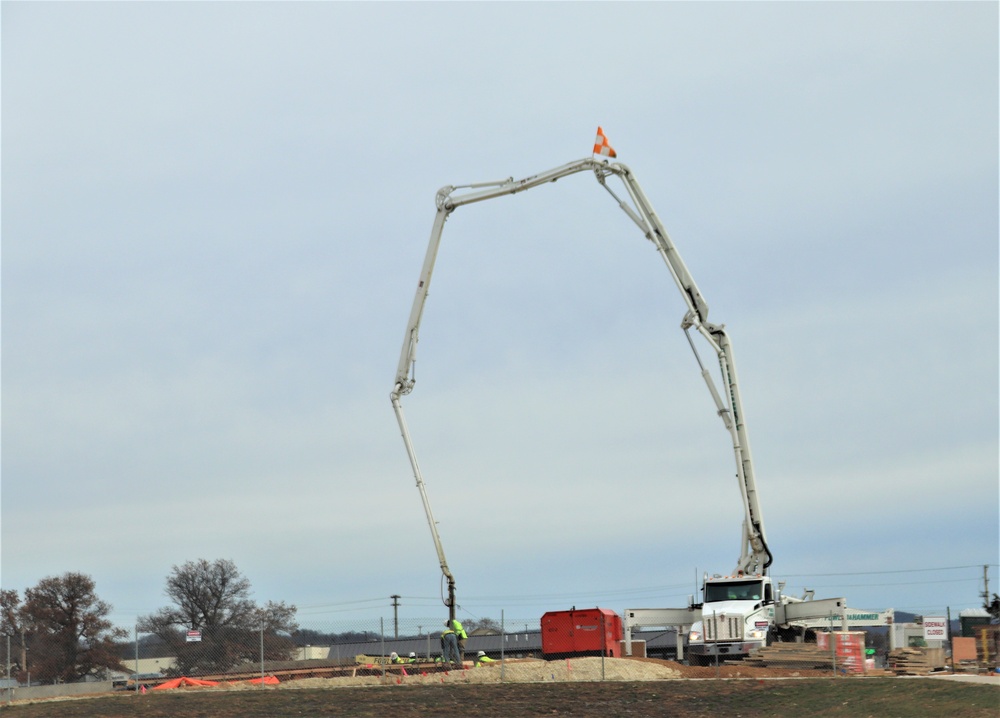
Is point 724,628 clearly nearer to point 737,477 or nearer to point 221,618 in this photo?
point 737,477

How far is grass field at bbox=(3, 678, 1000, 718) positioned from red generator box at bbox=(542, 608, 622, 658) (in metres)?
6.49

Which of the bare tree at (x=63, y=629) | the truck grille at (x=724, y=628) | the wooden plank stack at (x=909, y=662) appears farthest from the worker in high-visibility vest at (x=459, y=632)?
the bare tree at (x=63, y=629)

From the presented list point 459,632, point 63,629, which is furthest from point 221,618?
point 459,632

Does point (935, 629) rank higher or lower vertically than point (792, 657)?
higher

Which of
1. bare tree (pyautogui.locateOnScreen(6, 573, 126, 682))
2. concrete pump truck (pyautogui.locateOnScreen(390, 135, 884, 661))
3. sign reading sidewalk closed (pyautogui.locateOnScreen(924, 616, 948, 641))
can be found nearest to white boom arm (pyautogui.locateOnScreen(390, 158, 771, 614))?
concrete pump truck (pyautogui.locateOnScreen(390, 135, 884, 661))

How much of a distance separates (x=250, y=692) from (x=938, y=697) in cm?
1735

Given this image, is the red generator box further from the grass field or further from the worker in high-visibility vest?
the grass field

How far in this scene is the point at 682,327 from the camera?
133 feet

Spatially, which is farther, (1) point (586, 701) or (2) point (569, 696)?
(2) point (569, 696)

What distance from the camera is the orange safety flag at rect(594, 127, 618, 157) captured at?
1569 inches

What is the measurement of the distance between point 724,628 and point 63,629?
3796 centimetres

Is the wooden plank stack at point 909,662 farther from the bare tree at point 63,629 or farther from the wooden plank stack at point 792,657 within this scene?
the bare tree at point 63,629

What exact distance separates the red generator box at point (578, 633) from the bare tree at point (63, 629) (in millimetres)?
26912

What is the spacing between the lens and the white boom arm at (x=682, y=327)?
39094mm
